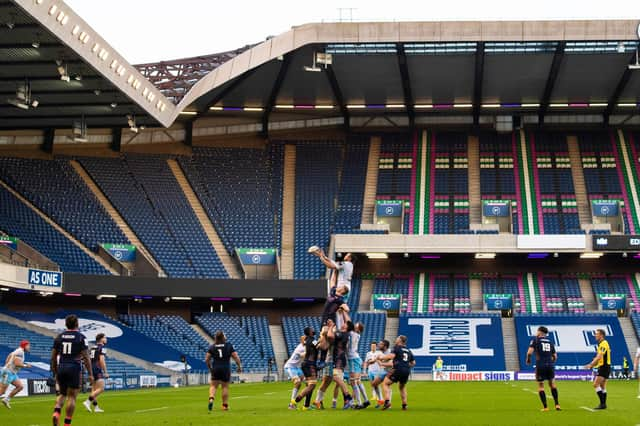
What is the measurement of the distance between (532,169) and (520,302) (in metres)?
10.8

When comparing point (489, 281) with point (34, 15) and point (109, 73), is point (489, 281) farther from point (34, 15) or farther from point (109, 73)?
point (34, 15)

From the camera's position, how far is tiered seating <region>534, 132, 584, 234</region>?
2475 inches

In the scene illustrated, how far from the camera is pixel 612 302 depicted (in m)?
61.1

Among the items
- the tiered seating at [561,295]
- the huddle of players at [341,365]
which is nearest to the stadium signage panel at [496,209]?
the tiered seating at [561,295]

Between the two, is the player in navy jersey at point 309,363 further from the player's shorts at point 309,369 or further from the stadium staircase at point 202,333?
the stadium staircase at point 202,333

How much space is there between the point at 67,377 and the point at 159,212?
45.9 m

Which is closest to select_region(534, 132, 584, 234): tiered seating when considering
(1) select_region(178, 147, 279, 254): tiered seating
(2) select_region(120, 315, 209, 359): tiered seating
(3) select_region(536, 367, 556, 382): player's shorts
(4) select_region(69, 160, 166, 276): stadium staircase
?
(1) select_region(178, 147, 279, 254): tiered seating

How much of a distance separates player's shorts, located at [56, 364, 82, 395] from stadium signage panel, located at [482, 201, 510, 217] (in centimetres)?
4998

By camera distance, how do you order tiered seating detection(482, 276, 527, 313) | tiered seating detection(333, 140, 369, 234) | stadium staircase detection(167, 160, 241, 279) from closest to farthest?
stadium staircase detection(167, 160, 241, 279), tiered seating detection(482, 276, 527, 313), tiered seating detection(333, 140, 369, 234)

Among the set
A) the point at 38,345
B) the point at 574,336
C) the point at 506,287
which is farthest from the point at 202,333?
the point at 574,336

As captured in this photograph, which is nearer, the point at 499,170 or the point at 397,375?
the point at 397,375

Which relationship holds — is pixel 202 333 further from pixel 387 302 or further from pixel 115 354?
pixel 387 302

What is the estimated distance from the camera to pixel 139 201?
6219cm

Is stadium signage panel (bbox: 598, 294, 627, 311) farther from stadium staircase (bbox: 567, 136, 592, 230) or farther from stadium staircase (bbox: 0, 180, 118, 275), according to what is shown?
stadium staircase (bbox: 0, 180, 118, 275)
